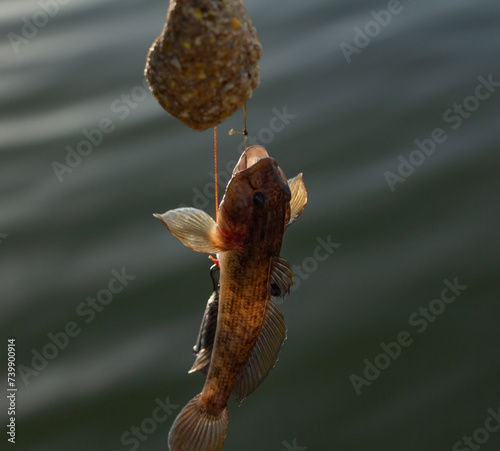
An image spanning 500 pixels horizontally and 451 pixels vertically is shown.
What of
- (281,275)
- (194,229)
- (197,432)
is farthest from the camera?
(197,432)

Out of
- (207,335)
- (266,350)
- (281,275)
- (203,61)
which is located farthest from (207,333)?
(203,61)

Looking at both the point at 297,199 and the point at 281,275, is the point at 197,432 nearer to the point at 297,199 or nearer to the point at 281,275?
the point at 281,275

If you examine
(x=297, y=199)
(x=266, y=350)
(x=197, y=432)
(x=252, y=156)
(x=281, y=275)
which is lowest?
(x=197, y=432)

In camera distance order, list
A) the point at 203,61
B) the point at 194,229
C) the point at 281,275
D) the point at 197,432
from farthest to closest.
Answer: the point at 197,432
the point at 281,275
the point at 194,229
the point at 203,61

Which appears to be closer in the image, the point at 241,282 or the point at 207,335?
the point at 241,282

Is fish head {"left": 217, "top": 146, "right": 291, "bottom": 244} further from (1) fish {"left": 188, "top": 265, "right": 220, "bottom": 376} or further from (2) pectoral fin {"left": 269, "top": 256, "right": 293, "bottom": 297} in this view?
(1) fish {"left": 188, "top": 265, "right": 220, "bottom": 376}

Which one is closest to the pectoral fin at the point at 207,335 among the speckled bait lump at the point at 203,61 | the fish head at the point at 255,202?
the fish head at the point at 255,202

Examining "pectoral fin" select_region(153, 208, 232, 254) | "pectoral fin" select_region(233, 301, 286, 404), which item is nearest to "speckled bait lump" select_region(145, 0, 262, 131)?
"pectoral fin" select_region(153, 208, 232, 254)
